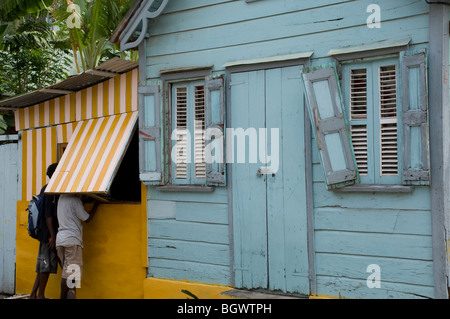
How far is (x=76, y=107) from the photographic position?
8070 millimetres

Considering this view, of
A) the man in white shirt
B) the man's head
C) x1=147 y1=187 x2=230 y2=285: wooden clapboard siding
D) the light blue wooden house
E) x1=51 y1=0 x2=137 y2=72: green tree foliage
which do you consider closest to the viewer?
the light blue wooden house

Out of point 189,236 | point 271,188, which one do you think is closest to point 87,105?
point 189,236

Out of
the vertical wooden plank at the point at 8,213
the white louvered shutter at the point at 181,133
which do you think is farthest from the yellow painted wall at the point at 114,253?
the vertical wooden plank at the point at 8,213

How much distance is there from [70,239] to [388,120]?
4242mm

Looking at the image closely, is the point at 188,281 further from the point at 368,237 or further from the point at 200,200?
the point at 368,237

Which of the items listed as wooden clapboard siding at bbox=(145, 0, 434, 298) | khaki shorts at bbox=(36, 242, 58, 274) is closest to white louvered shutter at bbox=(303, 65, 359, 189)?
wooden clapboard siding at bbox=(145, 0, 434, 298)

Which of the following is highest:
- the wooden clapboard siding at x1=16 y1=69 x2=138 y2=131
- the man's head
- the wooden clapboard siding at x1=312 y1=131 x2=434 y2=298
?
the wooden clapboard siding at x1=16 y1=69 x2=138 y2=131

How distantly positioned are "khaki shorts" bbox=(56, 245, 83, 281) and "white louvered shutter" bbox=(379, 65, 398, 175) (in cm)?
411

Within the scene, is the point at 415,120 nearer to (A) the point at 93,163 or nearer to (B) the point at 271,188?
(B) the point at 271,188

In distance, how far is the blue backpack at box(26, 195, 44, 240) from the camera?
747 centimetres

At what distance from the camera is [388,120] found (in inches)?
211

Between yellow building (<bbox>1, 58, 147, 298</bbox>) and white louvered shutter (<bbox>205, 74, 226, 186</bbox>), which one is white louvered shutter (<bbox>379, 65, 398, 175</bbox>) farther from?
yellow building (<bbox>1, 58, 147, 298</bbox>)

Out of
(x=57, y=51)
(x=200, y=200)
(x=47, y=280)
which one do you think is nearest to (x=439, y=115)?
(x=200, y=200)

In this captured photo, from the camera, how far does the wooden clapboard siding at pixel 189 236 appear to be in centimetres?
645
